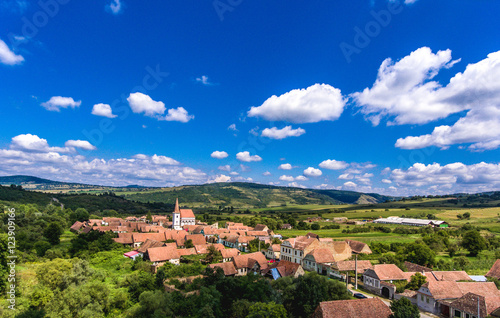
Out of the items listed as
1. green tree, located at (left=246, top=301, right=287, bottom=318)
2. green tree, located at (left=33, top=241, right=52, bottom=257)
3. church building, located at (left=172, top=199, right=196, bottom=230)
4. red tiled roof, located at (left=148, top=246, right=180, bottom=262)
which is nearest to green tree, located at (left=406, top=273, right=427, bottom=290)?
green tree, located at (left=246, top=301, right=287, bottom=318)

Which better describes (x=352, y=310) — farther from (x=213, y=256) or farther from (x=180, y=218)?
(x=180, y=218)

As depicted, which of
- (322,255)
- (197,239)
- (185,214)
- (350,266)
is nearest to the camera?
(350,266)

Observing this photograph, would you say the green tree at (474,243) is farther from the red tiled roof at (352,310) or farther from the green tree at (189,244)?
the green tree at (189,244)

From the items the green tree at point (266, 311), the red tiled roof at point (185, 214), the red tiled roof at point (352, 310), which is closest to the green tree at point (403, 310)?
the red tiled roof at point (352, 310)

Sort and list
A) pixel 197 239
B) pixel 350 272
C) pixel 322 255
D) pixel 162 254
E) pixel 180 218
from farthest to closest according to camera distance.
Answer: pixel 180 218, pixel 197 239, pixel 162 254, pixel 322 255, pixel 350 272

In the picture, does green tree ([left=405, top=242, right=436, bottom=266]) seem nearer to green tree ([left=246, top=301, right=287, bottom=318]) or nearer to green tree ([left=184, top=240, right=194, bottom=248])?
green tree ([left=246, top=301, right=287, bottom=318])

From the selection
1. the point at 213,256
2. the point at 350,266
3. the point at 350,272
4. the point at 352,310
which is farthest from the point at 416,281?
the point at 213,256
